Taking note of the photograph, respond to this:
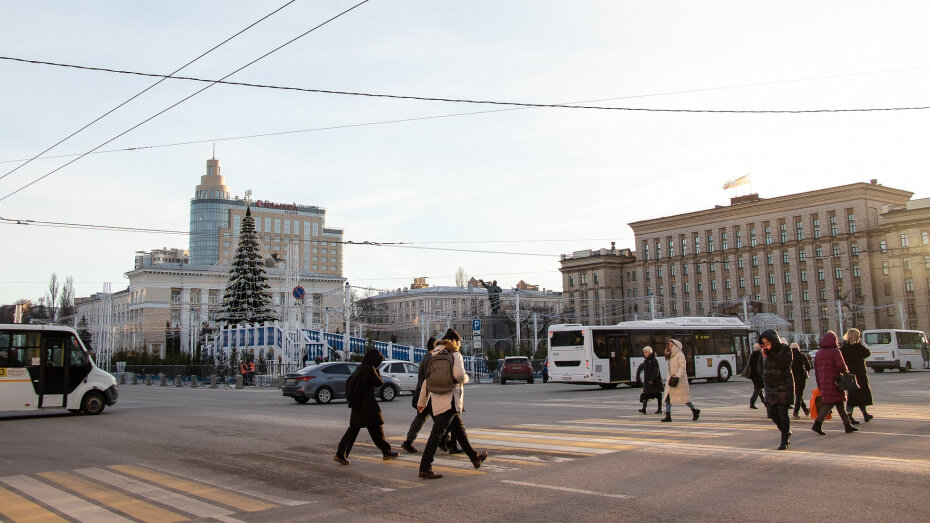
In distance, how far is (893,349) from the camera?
43.3 meters

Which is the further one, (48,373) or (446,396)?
(48,373)

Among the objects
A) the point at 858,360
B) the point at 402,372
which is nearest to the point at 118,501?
the point at 858,360

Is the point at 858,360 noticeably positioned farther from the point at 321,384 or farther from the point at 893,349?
the point at 893,349

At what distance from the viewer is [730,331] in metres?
35.8

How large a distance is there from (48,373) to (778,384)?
1817 cm

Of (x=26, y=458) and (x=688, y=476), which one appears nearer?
(x=688, y=476)

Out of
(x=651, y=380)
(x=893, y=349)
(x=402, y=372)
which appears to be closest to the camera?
(x=651, y=380)

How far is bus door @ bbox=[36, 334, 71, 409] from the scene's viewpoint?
1973 cm

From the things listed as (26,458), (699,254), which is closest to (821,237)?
(699,254)

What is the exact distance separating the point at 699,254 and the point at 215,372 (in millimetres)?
77518

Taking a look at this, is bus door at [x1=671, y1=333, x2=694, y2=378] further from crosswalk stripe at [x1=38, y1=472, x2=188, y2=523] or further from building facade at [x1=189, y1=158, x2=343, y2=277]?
building facade at [x1=189, y1=158, x2=343, y2=277]

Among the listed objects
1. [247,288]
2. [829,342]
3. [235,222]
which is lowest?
[829,342]

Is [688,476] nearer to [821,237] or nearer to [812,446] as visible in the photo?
[812,446]

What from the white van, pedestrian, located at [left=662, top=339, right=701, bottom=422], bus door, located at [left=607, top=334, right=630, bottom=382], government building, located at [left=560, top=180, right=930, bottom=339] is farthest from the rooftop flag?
pedestrian, located at [left=662, top=339, right=701, bottom=422]
